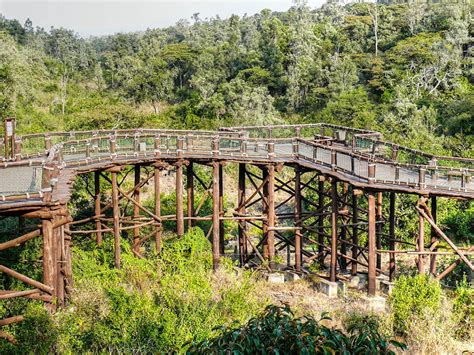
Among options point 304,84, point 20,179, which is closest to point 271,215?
point 20,179

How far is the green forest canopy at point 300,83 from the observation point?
37969 mm

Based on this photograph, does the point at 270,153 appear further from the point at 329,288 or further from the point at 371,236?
the point at 329,288

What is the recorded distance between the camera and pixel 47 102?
5459 cm

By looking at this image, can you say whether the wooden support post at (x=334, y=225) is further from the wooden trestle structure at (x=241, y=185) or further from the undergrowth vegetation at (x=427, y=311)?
the undergrowth vegetation at (x=427, y=311)

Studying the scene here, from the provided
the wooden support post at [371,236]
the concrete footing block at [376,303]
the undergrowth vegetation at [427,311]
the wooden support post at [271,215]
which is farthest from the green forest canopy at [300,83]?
the undergrowth vegetation at [427,311]

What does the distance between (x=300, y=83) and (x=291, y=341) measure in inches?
1668

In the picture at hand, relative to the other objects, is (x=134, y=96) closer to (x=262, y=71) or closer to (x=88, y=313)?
(x=262, y=71)

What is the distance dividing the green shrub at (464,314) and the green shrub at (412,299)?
0.61 metres

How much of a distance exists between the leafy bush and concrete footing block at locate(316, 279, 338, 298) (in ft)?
37.9

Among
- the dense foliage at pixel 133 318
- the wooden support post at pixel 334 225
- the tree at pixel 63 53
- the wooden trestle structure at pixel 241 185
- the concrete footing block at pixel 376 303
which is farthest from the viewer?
the tree at pixel 63 53

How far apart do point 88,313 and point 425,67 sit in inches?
1512

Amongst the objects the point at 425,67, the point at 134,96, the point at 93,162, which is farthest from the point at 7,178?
the point at 134,96

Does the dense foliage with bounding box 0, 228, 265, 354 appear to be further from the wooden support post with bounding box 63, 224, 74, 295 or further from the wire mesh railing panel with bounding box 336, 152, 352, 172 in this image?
the wire mesh railing panel with bounding box 336, 152, 352, 172

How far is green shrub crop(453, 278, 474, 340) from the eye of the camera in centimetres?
1516
